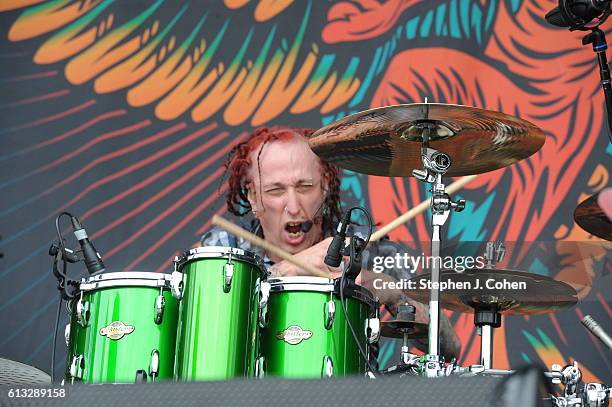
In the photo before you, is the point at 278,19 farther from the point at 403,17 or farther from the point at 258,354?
the point at 258,354

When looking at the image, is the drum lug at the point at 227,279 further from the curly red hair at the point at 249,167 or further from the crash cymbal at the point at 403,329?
the curly red hair at the point at 249,167

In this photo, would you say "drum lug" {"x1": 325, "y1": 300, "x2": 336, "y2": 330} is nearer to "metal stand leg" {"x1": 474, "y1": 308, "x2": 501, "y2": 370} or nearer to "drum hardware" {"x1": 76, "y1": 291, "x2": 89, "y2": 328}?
"metal stand leg" {"x1": 474, "y1": 308, "x2": 501, "y2": 370}

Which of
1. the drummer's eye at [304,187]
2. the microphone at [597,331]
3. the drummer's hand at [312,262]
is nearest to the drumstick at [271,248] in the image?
the drummer's hand at [312,262]

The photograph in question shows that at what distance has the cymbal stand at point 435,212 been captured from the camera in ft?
7.29

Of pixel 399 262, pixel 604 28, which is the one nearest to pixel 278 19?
pixel 604 28

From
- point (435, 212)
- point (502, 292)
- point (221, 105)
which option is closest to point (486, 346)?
point (502, 292)

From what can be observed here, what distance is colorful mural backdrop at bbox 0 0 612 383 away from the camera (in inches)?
146

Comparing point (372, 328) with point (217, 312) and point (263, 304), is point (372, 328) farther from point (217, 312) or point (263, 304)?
point (217, 312)

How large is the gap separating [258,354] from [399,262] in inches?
15.8

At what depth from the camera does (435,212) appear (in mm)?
2389

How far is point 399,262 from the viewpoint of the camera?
7.89ft

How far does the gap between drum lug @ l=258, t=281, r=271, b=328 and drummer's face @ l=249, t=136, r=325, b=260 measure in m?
0.99

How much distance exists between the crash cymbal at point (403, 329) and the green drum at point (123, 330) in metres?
0.72

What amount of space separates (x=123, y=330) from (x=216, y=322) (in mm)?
235
